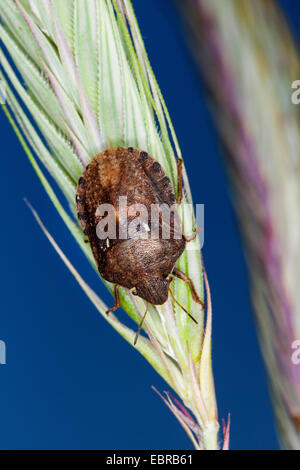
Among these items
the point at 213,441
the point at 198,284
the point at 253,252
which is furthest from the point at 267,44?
the point at 213,441

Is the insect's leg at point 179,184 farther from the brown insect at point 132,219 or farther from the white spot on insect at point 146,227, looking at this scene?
the white spot on insect at point 146,227

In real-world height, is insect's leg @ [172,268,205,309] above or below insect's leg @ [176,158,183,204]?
below

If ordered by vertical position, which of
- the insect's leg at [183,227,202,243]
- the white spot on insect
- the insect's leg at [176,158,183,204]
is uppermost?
the insect's leg at [176,158,183,204]

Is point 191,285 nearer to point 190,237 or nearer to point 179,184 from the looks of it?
point 190,237

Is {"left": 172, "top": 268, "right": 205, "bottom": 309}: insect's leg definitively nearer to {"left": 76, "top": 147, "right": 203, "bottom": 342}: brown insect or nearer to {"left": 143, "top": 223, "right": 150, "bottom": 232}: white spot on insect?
{"left": 76, "top": 147, "right": 203, "bottom": 342}: brown insect

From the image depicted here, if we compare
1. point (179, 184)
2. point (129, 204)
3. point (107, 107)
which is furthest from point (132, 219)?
point (107, 107)

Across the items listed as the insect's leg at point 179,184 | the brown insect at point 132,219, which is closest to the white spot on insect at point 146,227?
the brown insect at point 132,219

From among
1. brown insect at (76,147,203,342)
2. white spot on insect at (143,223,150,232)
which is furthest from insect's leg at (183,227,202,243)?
white spot on insect at (143,223,150,232)
